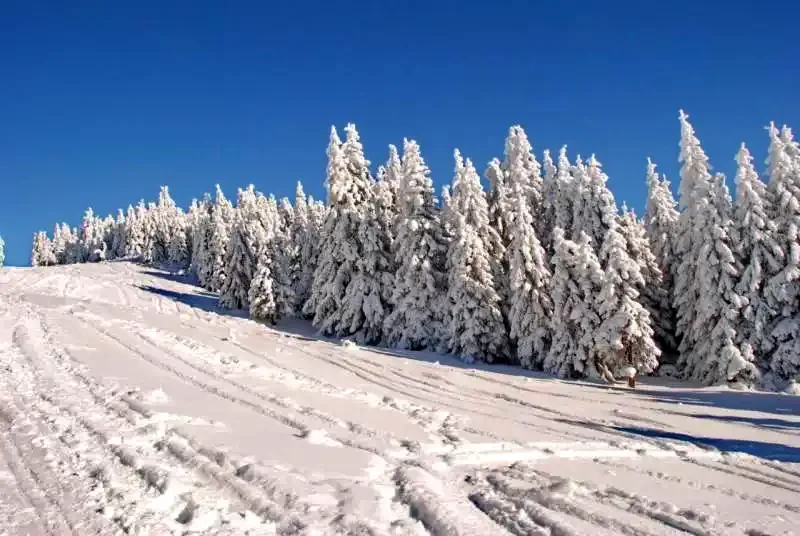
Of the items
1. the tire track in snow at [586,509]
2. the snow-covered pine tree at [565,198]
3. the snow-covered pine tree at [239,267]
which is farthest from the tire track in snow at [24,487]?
the snow-covered pine tree at [239,267]

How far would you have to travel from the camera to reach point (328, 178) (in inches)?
1588

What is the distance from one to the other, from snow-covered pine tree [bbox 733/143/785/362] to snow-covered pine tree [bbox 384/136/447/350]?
50.4 ft

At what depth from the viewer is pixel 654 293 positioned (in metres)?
34.0

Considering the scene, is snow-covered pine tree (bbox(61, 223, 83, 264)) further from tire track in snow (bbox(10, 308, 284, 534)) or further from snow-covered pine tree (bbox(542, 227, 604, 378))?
tire track in snow (bbox(10, 308, 284, 534))

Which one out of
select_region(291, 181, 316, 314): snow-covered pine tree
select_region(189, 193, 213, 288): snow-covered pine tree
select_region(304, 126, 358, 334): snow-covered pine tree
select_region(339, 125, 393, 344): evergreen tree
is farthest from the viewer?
select_region(189, 193, 213, 288): snow-covered pine tree

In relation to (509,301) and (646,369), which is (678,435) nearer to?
(646,369)

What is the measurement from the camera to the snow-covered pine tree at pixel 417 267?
114 feet

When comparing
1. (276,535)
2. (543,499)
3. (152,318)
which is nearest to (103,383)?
(276,535)

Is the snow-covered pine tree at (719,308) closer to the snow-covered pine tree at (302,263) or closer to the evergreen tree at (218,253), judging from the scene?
the snow-covered pine tree at (302,263)

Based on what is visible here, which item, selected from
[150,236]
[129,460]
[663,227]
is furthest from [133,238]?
[129,460]

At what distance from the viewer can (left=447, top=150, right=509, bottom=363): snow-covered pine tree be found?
106 feet

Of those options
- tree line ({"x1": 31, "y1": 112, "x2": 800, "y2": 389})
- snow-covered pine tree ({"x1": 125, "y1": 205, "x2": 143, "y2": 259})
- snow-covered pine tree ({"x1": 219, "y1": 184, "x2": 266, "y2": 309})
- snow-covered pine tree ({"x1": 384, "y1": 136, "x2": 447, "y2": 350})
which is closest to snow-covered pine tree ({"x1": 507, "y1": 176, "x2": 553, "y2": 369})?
tree line ({"x1": 31, "y1": 112, "x2": 800, "y2": 389})

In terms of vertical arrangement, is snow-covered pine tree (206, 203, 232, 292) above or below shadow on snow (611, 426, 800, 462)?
above

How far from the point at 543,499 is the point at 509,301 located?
2624 centimetres
